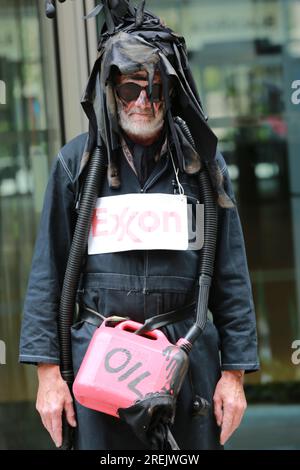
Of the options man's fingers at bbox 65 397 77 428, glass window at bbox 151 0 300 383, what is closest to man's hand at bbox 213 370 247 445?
man's fingers at bbox 65 397 77 428

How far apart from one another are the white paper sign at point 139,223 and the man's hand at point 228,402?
44 cm

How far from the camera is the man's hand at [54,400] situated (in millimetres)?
2773

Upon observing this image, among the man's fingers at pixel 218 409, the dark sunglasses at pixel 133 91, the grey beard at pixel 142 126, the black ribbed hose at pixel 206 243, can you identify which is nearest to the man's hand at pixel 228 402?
the man's fingers at pixel 218 409

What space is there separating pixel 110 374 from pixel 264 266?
3354 mm

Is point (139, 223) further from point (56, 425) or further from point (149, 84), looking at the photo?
point (56, 425)

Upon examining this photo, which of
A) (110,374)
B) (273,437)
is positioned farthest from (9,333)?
(110,374)

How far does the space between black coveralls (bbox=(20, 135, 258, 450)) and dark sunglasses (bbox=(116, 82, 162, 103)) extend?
0.63ft

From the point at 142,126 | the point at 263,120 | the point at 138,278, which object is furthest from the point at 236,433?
the point at 142,126

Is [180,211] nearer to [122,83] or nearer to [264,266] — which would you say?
[122,83]

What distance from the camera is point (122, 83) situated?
278cm

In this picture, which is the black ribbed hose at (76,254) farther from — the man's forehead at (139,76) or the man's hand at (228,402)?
the man's hand at (228,402)

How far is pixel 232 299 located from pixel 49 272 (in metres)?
0.57

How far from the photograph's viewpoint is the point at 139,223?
110 inches

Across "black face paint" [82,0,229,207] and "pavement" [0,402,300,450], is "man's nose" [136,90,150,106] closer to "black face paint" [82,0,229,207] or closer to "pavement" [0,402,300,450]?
"black face paint" [82,0,229,207]
